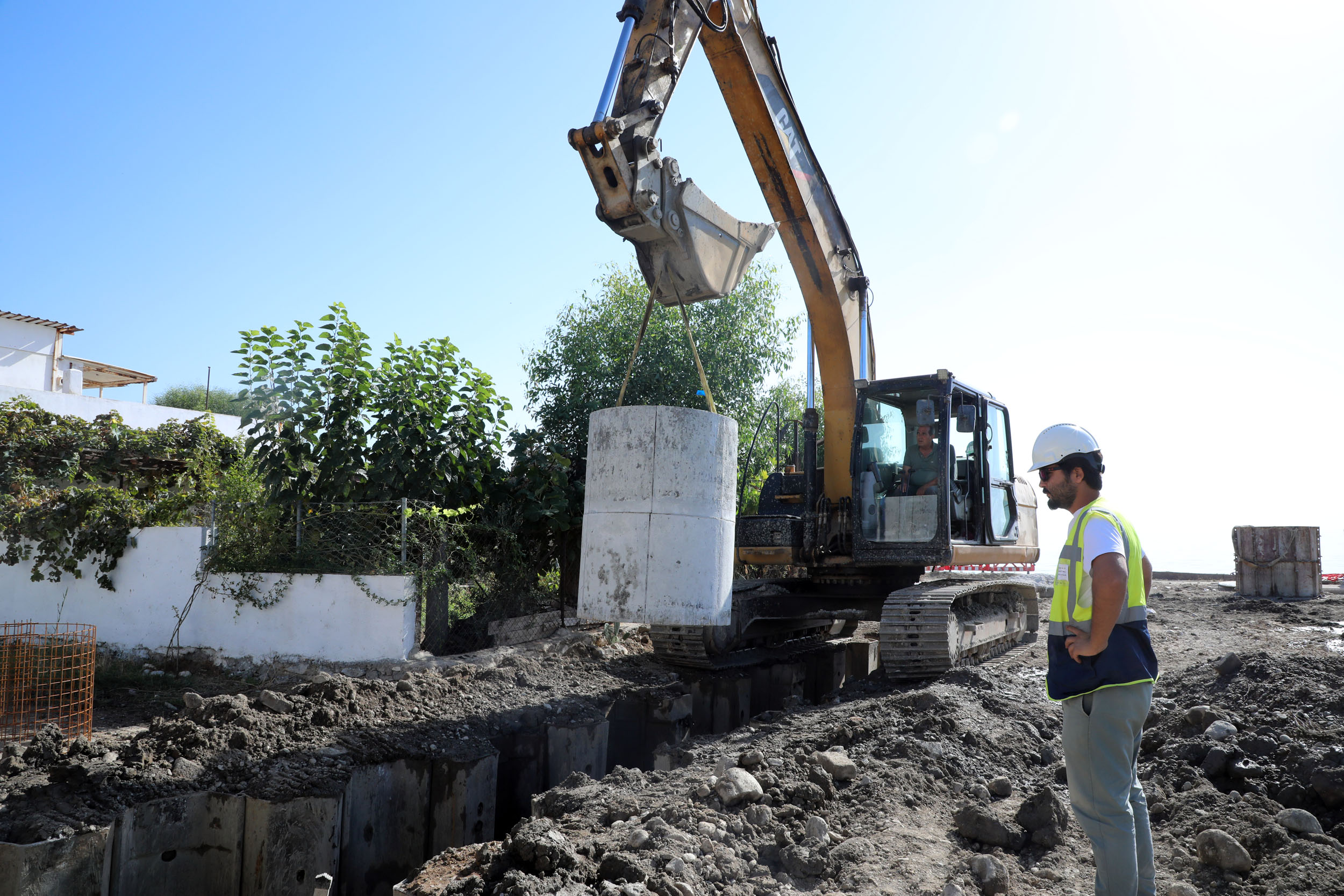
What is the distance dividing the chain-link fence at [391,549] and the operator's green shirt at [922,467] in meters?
4.79

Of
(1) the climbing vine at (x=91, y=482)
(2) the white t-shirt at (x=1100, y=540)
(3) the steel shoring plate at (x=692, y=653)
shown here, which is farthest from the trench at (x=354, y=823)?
(1) the climbing vine at (x=91, y=482)

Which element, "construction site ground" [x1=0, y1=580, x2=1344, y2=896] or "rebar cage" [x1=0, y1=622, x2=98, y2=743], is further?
"rebar cage" [x1=0, y1=622, x2=98, y2=743]

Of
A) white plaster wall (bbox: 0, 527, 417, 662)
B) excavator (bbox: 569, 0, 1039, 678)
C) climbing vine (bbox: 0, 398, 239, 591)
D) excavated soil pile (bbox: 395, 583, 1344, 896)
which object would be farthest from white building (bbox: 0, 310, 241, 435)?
excavated soil pile (bbox: 395, 583, 1344, 896)

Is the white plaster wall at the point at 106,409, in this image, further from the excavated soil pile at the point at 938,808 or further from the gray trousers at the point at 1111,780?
the gray trousers at the point at 1111,780

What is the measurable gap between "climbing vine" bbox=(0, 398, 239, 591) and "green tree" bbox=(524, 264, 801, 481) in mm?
5690

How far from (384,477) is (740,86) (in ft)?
18.3

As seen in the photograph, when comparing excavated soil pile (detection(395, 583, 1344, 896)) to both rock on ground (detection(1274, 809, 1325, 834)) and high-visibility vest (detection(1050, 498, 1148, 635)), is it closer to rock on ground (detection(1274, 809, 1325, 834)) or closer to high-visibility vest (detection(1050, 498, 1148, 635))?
rock on ground (detection(1274, 809, 1325, 834))

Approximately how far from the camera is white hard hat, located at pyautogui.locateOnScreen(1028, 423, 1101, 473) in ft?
12.5

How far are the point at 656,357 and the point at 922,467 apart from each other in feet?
28.5

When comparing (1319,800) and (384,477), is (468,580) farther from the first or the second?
(1319,800)

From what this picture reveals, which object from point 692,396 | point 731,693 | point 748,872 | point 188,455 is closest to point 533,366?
point 692,396

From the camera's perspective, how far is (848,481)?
9.04 meters

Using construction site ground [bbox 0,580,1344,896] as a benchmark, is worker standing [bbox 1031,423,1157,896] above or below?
above

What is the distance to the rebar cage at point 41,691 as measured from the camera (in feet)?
24.1
